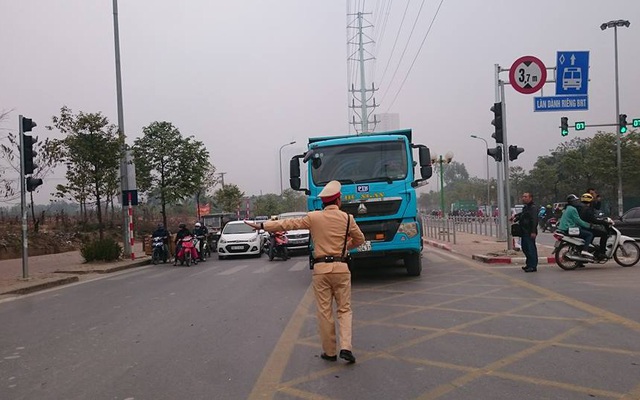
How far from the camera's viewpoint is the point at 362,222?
11109 millimetres

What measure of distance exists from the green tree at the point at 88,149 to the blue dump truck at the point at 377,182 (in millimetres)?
10641

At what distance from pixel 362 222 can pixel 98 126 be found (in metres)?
12.7

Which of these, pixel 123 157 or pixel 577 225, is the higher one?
pixel 123 157

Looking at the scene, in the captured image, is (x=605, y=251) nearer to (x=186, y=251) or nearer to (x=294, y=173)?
(x=294, y=173)

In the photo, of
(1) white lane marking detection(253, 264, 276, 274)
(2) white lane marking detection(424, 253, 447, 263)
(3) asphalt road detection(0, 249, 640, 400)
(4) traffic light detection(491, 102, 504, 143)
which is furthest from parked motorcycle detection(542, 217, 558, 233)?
(3) asphalt road detection(0, 249, 640, 400)

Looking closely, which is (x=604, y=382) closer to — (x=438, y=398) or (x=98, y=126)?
(x=438, y=398)

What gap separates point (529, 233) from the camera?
1228 centimetres

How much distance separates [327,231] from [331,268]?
0.40 meters

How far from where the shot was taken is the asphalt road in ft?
16.1

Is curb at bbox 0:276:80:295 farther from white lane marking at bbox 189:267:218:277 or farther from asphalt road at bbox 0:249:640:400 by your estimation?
white lane marking at bbox 189:267:218:277

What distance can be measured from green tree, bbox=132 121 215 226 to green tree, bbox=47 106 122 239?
772cm

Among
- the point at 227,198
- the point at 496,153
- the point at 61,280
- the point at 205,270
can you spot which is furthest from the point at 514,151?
the point at 227,198

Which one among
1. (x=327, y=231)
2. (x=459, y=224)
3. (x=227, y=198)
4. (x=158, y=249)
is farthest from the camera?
(x=227, y=198)

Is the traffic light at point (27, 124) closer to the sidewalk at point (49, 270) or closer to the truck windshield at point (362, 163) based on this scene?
the sidewalk at point (49, 270)
